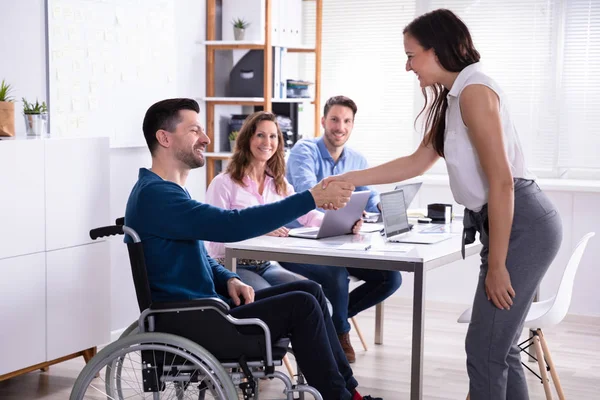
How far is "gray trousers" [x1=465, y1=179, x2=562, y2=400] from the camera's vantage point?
230cm

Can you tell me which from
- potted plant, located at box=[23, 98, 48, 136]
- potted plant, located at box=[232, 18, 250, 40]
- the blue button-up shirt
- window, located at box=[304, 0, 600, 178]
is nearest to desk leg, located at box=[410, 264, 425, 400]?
the blue button-up shirt

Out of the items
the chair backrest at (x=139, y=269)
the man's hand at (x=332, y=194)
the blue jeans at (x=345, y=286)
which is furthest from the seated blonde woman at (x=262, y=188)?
the chair backrest at (x=139, y=269)

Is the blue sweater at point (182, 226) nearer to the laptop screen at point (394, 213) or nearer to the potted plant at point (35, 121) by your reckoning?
the laptop screen at point (394, 213)

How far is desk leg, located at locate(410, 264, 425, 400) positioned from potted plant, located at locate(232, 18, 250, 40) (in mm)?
2667

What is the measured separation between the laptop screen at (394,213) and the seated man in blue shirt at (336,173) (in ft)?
1.24

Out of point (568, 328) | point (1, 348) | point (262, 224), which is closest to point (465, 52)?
point (262, 224)

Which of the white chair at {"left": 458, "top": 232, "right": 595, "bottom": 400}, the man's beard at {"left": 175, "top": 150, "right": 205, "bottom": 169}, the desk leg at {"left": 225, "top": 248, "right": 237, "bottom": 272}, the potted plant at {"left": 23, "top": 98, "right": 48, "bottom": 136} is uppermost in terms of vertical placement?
the potted plant at {"left": 23, "top": 98, "right": 48, "bottom": 136}

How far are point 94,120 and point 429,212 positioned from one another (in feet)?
5.89

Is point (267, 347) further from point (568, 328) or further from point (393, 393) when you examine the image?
point (568, 328)

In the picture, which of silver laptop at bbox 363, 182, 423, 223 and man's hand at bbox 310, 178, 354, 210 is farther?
silver laptop at bbox 363, 182, 423, 223

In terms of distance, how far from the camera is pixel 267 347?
2449 millimetres

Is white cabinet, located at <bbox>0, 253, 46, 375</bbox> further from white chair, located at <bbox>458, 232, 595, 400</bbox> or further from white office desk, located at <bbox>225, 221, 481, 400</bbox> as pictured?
white chair, located at <bbox>458, 232, 595, 400</bbox>

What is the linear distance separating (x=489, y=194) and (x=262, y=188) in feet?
6.37

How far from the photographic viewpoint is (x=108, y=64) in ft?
14.6
